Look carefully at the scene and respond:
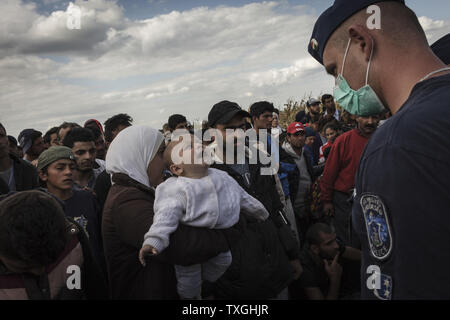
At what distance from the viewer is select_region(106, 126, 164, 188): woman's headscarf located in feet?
7.08

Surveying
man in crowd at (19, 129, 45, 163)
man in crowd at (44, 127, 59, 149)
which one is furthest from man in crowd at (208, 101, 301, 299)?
man in crowd at (44, 127, 59, 149)

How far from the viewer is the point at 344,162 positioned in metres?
4.20

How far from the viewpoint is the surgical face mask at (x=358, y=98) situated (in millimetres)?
1386

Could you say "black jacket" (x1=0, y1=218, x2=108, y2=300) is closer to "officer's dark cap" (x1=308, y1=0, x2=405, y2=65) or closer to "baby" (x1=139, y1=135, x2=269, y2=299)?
"baby" (x1=139, y1=135, x2=269, y2=299)

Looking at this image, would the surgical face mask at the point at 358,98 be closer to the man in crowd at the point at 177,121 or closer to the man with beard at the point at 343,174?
the man with beard at the point at 343,174

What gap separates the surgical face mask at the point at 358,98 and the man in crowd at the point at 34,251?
147 cm

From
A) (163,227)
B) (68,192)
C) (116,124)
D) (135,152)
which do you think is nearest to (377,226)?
(163,227)

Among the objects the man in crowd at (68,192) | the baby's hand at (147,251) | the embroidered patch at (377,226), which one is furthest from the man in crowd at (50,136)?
the embroidered patch at (377,226)

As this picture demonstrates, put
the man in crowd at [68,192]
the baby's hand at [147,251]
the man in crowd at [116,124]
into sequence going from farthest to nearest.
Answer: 1. the man in crowd at [116,124]
2. the man in crowd at [68,192]
3. the baby's hand at [147,251]

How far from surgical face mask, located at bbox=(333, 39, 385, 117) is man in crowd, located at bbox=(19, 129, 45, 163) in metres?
Answer: 5.33

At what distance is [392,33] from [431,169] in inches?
23.4

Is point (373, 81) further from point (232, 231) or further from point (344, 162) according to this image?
point (344, 162)
